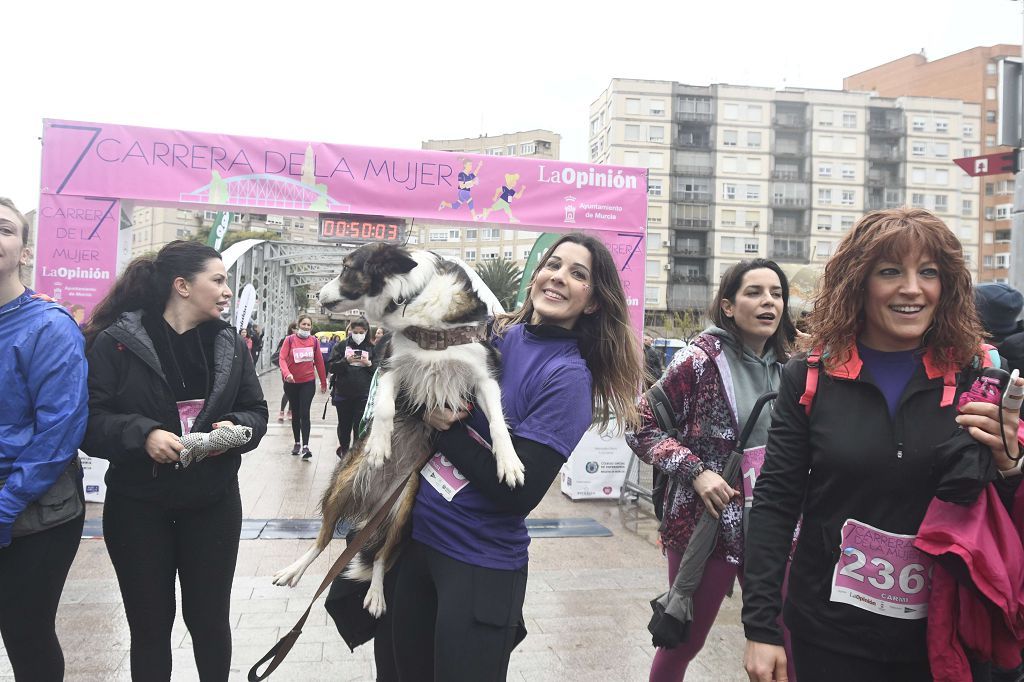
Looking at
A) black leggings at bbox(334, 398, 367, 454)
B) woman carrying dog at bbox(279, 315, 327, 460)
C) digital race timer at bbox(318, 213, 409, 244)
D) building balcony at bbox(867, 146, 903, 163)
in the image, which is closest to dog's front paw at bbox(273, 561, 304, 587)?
digital race timer at bbox(318, 213, 409, 244)

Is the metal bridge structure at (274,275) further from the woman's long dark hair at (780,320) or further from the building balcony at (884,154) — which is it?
the building balcony at (884,154)

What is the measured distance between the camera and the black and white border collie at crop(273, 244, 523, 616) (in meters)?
2.01

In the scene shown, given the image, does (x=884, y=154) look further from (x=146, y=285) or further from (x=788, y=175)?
(x=146, y=285)

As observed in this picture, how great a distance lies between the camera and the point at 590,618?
4180mm

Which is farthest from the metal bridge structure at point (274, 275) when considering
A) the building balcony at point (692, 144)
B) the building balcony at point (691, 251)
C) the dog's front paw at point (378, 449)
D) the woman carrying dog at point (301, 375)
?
the building balcony at point (692, 144)

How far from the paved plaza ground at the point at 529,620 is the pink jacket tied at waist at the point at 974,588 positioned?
2.20 meters

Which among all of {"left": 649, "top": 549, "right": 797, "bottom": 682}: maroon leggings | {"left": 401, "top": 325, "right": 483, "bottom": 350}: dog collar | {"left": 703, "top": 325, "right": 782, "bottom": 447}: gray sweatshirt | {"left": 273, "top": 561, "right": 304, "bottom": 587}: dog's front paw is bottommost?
{"left": 649, "top": 549, "right": 797, "bottom": 682}: maroon leggings

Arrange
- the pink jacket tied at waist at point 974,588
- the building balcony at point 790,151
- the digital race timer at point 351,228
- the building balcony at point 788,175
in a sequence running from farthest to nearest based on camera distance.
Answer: the building balcony at point 790,151, the building balcony at point 788,175, the digital race timer at point 351,228, the pink jacket tied at waist at point 974,588

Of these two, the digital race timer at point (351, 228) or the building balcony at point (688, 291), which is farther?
the building balcony at point (688, 291)

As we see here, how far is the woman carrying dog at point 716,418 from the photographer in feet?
8.59

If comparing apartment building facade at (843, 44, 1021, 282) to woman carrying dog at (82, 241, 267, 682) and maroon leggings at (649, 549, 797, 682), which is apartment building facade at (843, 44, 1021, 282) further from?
woman carrying dog at (82, 241, 267, 682)

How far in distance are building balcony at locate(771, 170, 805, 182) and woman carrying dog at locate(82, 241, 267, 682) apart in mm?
69115

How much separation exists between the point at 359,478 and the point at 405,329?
1.69 ft

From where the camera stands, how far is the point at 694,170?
64250mm
